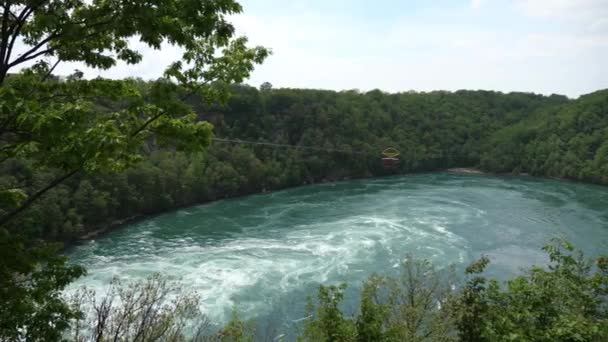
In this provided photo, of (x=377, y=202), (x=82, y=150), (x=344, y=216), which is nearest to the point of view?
(x=82, y=150)

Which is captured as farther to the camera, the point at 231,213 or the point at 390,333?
the point at 231,213

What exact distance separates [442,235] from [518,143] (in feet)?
171

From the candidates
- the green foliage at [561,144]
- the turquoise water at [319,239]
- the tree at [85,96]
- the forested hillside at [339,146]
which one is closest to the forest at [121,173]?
the tree at [85,96]

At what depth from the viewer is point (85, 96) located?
4867 millimetres

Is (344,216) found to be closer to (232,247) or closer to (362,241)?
(362,241)

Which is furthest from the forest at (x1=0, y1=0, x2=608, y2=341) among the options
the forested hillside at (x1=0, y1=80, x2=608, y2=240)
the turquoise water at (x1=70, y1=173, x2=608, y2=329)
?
the forested hillside at (x1=0, y1=80, x2=608, y2=240)

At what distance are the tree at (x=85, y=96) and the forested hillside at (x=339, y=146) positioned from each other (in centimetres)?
A: 2992

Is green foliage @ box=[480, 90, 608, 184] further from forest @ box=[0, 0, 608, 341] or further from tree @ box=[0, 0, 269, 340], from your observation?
tree @ box=[0, 0, 269, 340]

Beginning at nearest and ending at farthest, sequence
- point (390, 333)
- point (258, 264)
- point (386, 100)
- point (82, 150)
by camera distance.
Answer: point (82, 150) → point (390, 333) → point (258, 264) → point (386, 100)

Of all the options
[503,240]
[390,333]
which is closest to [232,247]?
[503,240]

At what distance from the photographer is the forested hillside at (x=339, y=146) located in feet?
130

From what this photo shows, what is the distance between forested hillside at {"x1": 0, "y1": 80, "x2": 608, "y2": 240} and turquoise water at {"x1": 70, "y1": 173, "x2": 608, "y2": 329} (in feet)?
9.80

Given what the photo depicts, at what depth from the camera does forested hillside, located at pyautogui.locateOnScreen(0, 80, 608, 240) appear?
39.6 meters

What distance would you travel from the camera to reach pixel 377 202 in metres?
45.3
